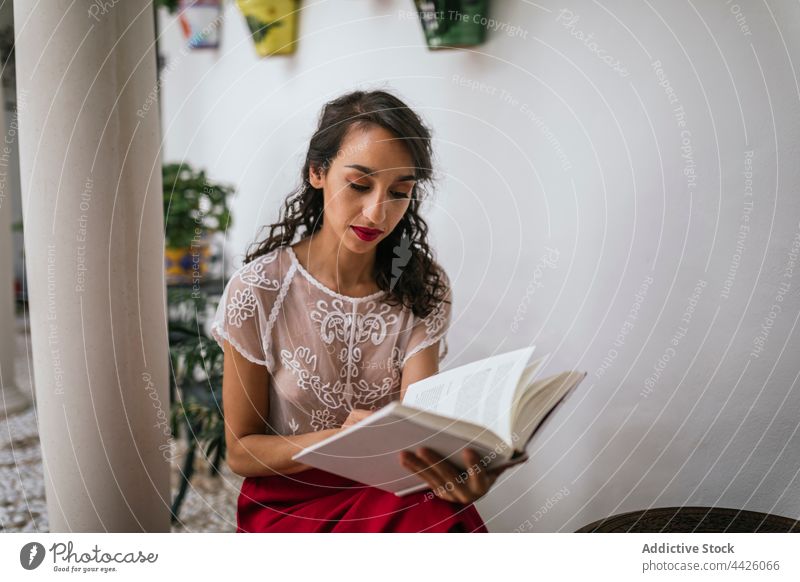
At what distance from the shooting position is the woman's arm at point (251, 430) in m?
0.84

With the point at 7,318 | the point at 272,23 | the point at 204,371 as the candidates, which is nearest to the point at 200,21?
the point at 272,23

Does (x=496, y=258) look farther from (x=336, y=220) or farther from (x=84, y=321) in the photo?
(x=84, y=321)

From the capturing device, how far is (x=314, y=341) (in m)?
0.86

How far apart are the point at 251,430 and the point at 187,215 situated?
68 centimetres

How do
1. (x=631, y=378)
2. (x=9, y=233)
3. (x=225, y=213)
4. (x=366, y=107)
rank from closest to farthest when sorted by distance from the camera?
(x=366, y=107) → (x=631, y=378) → (x=225, y=213) → (x=9, y=233)

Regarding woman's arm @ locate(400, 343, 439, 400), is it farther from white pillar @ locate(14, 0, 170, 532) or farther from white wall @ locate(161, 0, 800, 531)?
white pillar @ locate(14, 0, 170, 532)

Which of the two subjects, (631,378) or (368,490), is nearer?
(368,490)

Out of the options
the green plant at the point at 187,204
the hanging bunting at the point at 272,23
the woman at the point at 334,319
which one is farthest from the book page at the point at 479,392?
the green plant at the point at 187,204

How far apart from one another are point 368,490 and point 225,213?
27.8 inches

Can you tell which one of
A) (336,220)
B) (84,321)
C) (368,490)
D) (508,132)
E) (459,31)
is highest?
(459,31)

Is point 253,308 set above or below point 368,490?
above

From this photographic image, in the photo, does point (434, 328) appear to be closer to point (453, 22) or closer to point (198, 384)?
point (453, 22)

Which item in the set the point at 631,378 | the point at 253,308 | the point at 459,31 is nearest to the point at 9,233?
the point at 253,308

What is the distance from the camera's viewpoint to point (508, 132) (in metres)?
0.90
